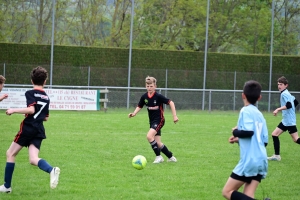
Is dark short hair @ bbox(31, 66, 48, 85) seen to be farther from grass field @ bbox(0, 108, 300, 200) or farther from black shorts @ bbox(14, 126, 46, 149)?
grass field @ bbox(0, 108, 300, 200)

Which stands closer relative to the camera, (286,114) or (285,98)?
(285,98)

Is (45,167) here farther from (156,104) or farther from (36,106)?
(156,104)

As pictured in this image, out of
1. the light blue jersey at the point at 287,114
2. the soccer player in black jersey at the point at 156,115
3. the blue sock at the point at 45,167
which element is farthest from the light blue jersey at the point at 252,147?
the light blue jersey at the point at 287,114

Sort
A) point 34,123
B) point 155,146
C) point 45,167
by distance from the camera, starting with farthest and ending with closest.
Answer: point 155,146
point 34,123
point 45,167

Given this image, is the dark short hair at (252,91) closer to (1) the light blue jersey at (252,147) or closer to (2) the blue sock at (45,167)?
(1) the light blue jersey at (252,147)

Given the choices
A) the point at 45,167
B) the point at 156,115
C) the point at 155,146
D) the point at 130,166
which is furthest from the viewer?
the point at 156,115

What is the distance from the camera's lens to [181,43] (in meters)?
33.0

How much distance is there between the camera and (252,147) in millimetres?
5426

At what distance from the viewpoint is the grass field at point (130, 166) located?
→ 24.6 ft

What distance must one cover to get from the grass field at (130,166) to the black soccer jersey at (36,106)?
3.17ft

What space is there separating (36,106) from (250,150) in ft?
9.61

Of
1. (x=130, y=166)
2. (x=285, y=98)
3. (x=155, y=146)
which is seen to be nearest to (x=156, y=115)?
(x=155, y=146)

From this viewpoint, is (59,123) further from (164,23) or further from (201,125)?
(164,23)

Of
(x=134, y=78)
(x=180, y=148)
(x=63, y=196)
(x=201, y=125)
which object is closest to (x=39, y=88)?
(x=63, y=196)
